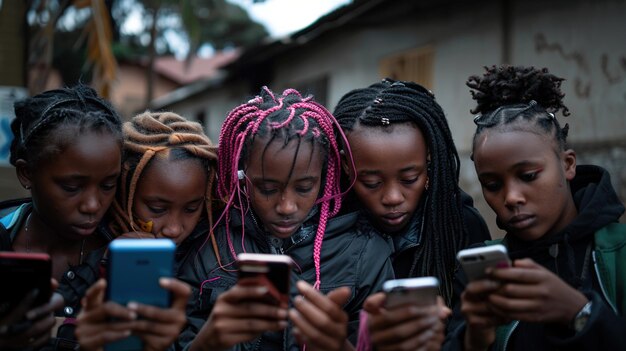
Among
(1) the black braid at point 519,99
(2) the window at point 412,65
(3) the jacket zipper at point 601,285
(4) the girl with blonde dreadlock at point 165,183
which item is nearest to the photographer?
(3) the jacket zipper at point 601,285

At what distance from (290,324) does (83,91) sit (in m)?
1.29

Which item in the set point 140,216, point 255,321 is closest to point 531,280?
point 255,321

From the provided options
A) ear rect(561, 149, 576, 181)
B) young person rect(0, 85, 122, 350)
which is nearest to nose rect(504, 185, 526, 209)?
ear rect(561, 149, 576, 181)

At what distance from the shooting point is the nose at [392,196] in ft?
8.65

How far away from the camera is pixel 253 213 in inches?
107

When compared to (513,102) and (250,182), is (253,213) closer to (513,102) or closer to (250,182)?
(250,182)

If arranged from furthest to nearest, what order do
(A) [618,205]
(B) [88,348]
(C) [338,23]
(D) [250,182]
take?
(C) [338,23], (D) [250,182], (A) [618,205], (B) [88,348]

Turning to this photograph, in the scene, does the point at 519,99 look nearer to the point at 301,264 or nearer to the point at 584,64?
the point at 301,264

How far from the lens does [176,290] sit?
75.2 inches

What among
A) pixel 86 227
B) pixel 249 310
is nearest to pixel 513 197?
pixel 249 310

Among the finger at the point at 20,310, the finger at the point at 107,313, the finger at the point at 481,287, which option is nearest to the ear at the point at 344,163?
the finger at the point at 481,287

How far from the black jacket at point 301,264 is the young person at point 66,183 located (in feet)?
1.29

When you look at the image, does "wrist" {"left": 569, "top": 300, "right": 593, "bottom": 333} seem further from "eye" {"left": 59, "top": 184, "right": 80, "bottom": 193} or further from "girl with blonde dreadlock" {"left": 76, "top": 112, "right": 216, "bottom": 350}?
"eye" {"left": 59, "top": 184, "right": 80, "bottom": 193}

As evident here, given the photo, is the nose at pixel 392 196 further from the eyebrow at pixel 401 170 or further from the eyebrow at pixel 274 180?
the eyebrow at pixel 274 180
